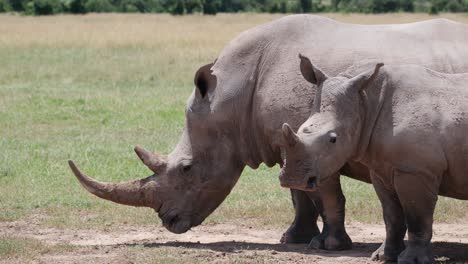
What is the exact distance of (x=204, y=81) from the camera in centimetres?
935

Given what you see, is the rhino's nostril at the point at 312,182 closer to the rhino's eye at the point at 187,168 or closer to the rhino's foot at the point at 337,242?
the rhino's foot at the point at 337,242

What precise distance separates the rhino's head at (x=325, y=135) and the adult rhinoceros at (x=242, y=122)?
1241 millimetres

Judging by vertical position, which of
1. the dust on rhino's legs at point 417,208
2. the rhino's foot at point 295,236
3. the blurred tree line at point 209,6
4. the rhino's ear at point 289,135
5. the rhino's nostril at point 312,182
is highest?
the rhino's ear at point 289,135

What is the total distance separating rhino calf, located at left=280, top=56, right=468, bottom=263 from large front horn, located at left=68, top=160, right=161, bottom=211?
204 cm

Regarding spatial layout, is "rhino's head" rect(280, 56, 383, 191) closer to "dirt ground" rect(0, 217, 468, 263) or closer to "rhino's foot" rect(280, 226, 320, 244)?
"dirt ground" rect(0, 217, 468, 263)

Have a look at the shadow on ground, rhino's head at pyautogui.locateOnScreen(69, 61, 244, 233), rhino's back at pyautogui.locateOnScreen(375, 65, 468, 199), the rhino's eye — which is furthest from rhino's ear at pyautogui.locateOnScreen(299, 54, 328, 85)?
the rhino's eye

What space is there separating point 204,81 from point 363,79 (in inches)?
78.9

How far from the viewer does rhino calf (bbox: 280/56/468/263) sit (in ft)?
24.5

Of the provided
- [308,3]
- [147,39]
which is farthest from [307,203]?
[308,3]

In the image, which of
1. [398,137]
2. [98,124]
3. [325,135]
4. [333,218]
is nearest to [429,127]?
[398,137]

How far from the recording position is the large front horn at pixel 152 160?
9.33 metres

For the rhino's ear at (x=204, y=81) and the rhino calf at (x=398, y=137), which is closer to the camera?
the rhino calf at (x=398, y=137)

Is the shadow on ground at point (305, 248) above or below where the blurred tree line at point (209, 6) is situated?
above

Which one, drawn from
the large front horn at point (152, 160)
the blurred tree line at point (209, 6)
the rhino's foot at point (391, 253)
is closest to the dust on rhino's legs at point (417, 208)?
the rhino's foot at point (391, 253)
